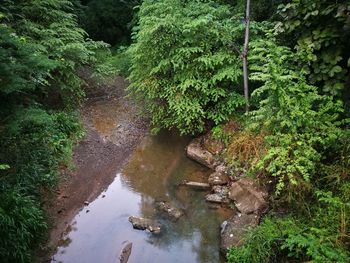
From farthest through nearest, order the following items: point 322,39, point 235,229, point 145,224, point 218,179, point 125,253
A: point 218,179 < point 145,224 < point 322,39 < point 235,229 < point 125,253

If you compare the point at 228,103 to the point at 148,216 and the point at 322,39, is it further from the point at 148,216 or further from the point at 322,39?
the point at 148,216

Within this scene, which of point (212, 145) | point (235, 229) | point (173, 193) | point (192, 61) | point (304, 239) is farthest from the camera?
point (212, 145)

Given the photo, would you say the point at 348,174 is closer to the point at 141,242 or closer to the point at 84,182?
the point at 141,242

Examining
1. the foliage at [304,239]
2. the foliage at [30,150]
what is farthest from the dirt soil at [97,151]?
the foliage at [304,239]

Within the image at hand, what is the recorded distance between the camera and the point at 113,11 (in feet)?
49.2

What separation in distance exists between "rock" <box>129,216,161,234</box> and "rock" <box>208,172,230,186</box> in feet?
5.40

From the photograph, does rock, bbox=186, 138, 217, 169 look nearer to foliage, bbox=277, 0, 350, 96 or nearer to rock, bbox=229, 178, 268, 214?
rock, bbox=229, 178, 268, 214

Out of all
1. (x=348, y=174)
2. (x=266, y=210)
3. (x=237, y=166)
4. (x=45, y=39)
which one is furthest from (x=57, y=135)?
(x=348, y=174)

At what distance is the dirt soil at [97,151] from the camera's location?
646cm

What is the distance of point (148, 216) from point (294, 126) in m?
3.14

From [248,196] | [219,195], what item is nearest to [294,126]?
[248,196]

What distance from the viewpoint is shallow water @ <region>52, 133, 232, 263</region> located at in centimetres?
Answer: 565

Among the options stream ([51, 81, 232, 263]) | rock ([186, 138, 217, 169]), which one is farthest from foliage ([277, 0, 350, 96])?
stream ([51, 81, 232, 263])

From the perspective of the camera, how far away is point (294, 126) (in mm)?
5715
